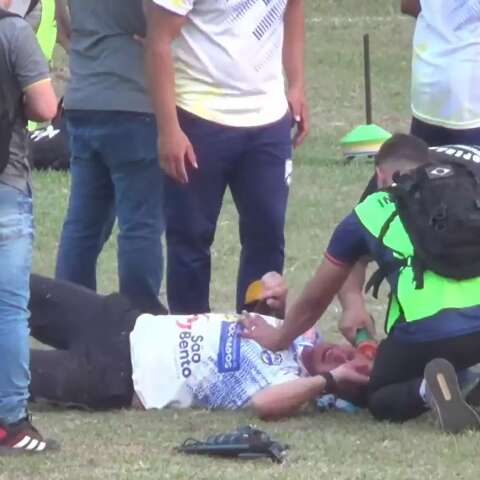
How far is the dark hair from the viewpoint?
5660 millimetres

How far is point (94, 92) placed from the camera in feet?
20.6

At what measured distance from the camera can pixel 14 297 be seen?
4.84 m

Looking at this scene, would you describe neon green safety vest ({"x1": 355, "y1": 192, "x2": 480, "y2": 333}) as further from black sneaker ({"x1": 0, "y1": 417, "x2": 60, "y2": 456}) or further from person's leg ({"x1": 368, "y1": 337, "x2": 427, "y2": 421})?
black sneaker ({"x1": 0, "y1": 417, "x2": 60, "y2": 456})

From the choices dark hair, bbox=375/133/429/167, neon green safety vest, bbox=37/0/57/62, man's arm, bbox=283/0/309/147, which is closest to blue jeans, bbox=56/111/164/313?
man's arm, bbox=283/0/309/147

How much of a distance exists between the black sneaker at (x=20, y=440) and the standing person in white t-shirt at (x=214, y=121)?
1297 mm

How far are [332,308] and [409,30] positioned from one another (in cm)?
1078

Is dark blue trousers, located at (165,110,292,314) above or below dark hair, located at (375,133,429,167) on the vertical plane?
below

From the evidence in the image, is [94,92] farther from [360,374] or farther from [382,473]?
[382,473]

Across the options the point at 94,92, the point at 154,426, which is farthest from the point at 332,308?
the point at 154,426

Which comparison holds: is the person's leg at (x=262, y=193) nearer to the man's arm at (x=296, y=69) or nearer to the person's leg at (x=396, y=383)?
the man's arm at (x=296, y=69)

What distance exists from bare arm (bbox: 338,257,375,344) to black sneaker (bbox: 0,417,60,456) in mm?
1355

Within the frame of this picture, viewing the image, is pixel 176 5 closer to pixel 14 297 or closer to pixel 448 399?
pixel 14 297

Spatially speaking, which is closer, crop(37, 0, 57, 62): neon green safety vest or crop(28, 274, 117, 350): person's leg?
crop(28, 274, 117, 350): person's leg

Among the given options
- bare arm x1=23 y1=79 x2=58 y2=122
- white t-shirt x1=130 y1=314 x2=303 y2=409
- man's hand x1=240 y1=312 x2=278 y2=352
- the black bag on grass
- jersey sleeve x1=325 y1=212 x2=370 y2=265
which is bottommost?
the black bag on grass
